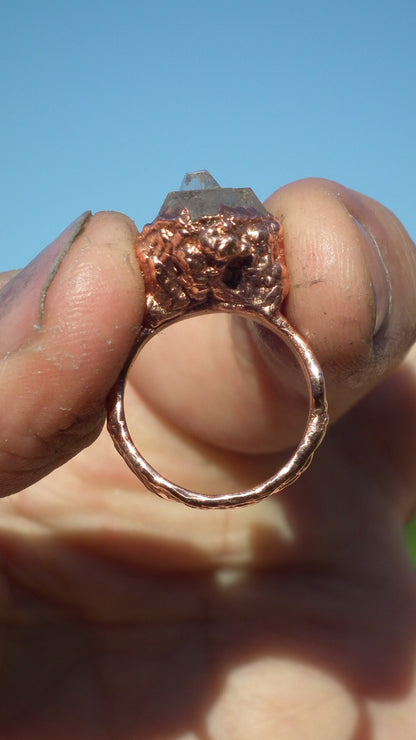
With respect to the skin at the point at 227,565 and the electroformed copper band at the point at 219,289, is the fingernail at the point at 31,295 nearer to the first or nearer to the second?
→ the electroformed copper band at the point at 219,289

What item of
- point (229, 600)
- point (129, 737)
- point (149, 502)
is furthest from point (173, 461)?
point (129, 737)

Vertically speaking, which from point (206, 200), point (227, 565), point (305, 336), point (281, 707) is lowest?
point (281, 707)

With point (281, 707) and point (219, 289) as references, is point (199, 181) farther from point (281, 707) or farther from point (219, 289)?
point (281, 707)

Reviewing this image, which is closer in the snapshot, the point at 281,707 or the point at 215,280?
the point at 215,280

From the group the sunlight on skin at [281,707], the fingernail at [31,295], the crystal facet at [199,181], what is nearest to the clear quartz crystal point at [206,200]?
the crystal facet at [199,181]

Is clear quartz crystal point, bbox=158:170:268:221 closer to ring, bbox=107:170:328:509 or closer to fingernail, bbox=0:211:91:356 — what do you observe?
ring, bbox=107:170:328:509

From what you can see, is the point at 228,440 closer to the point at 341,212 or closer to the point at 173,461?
the point at 173,461

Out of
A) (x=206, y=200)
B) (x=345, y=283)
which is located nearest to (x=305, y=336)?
(x=345, y=283)
